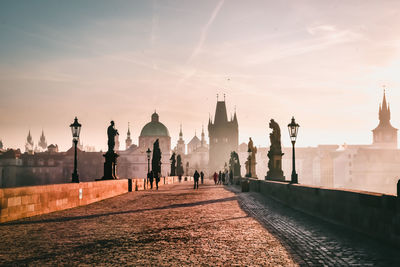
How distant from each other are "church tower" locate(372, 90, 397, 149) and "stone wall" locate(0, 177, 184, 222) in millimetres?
148983

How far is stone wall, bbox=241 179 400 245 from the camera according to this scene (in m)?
7.45

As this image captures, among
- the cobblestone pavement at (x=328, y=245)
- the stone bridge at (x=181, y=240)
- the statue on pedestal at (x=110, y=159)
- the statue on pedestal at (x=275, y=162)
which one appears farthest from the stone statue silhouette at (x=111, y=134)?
the cobblestone pavement at (x=328, y=245)

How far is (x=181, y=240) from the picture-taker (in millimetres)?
8344

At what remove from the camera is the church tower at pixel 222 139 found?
Answer: 154000 millimetres

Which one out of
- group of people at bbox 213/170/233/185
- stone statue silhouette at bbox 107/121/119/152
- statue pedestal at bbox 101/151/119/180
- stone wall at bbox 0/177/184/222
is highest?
stone statue silhouette at bbox 107/121/119/152

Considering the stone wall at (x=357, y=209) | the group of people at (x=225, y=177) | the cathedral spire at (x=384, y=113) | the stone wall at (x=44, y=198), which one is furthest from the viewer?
the cathedral spire at (x=384, y=113)

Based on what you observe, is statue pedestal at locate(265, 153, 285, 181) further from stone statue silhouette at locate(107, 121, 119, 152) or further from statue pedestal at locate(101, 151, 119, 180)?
stone statue silhouette at locate(107, 121, 119, 152)

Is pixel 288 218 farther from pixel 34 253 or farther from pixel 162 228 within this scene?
pixel 34 253

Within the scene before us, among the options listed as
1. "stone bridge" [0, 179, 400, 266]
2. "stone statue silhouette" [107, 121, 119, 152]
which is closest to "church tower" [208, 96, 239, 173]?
"stone statue silhouette" [107, 121, 119, 152]

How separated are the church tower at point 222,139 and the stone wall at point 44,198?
13406cm

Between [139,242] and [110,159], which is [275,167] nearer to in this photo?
[110,159]

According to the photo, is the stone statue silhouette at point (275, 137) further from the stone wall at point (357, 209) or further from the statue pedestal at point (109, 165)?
the stone wall at point (357, 209)

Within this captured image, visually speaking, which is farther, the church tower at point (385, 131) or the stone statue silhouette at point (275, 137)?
the church tower at point (385, 131)

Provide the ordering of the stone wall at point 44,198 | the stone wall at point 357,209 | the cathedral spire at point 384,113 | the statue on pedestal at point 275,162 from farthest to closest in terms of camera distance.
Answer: the cathedral spire at point 384,113 < the statue on pedestal at point 275,162 < the stone wall at point 44,198 < the stone wall at point 357,209
